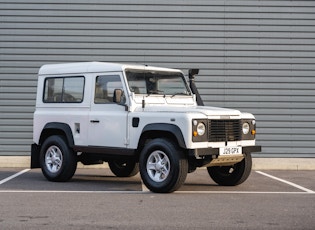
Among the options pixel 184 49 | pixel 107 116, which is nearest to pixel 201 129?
pixel 107 116

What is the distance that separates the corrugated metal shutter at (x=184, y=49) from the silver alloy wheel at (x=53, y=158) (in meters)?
3.62

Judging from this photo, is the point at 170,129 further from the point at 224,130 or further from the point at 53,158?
the point at 53,158

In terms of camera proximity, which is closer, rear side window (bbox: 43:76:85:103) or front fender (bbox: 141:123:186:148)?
front fender (bbox: 141:123:186:148)

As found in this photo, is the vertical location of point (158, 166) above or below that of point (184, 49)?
below

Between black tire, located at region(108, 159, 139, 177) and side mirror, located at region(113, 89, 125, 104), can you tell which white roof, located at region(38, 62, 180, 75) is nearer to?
side mirror, located at region(113, 89, 125, 104)

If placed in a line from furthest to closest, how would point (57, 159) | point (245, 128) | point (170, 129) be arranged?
point (57, 159), point (245, 128), point (170, 129)

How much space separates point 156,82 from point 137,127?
4.10 ft

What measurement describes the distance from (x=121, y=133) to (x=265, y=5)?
637 cm

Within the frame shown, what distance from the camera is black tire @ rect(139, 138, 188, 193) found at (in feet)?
29.4

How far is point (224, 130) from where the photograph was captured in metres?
9.50

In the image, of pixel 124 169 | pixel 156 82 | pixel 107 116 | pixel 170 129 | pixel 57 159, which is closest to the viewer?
pixel 170 129

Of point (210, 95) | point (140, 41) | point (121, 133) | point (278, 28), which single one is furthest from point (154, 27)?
point (121, 133)

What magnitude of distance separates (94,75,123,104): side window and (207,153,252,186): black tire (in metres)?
2.19

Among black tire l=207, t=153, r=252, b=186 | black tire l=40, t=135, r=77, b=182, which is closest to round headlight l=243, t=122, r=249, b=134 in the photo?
black tire l=207, t=153, r=252, b=186
